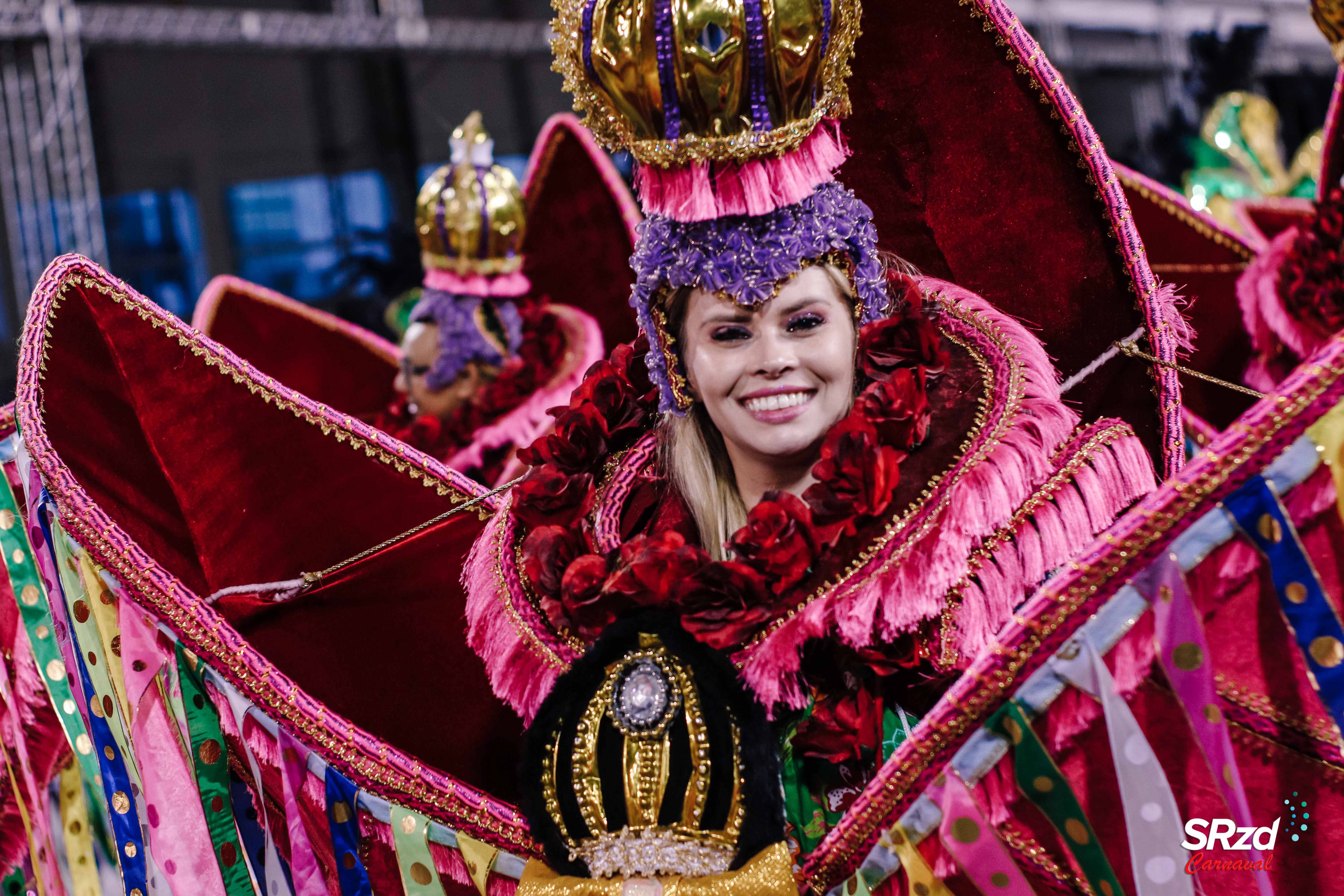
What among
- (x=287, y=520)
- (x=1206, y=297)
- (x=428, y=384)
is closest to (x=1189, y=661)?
(x=287, y=520)

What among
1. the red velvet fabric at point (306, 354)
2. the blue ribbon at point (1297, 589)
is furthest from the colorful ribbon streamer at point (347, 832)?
the red velvet fabric at point (306, 354)

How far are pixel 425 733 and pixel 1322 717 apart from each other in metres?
1.31

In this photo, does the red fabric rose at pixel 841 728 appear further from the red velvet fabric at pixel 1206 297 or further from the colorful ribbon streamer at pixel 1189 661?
the red velvet fabric at pixel 1206 297

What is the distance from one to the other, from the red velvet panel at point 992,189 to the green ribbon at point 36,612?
1.45m

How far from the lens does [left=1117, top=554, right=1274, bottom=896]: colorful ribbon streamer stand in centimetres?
119

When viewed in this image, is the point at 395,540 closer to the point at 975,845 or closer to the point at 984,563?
the point at 984,563

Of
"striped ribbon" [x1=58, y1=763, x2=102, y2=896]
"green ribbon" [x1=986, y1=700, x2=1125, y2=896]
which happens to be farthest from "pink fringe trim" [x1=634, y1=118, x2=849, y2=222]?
"striped ribbon" [x1=58, y1=763, x2=102, y2=896]

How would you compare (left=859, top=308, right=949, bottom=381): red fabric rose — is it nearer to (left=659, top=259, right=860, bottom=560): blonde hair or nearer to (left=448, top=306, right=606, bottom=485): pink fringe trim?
(left=659, top=259, right=860, bottom=560): blonde hair

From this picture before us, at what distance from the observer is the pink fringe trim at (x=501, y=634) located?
1.70m

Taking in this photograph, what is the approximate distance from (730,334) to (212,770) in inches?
37.9

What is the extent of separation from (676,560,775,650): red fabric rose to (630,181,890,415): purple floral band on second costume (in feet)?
1.13

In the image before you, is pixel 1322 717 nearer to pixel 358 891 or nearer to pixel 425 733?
pixel 358 891

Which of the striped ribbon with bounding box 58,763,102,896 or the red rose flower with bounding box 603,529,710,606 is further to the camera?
the striped ribbon with bounding box 58,763,102,896

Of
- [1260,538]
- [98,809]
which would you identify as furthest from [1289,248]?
[98,809]
